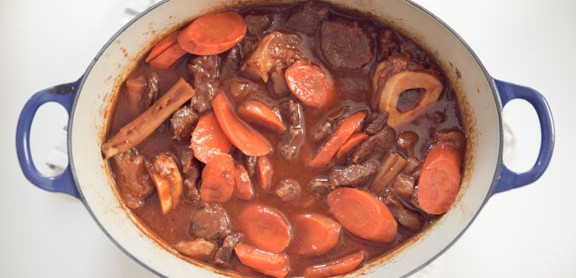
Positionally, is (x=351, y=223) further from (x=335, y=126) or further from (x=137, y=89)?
(x=137, y=89)

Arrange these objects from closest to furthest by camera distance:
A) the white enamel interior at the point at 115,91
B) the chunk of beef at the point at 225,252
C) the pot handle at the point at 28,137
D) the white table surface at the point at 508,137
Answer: the pot handle at the point at 28,137 → the white enamel interior at the point at 115,91 → the chunk of beef at the point at 225,252 → the white table surface at the point at 508,137

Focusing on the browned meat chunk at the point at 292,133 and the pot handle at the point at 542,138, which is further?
the browned meat chunk at the point at 292,133

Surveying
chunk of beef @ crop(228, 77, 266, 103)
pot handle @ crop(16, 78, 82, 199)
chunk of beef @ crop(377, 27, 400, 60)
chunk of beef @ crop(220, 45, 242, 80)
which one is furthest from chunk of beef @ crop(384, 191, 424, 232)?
pot handle @ crop(16, 78, 82, 199)

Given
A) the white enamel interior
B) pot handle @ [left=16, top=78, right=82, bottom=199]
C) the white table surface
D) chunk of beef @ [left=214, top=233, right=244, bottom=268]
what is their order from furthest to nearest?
the white table surface
chunk of beef @ [left=214, top=233, right=244, bottom=268]
the white enamel interior
pot handle @ [left=16, top=78, right=82, bottom=199]

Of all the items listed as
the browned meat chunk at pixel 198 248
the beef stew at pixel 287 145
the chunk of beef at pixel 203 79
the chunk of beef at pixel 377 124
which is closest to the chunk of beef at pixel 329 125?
the beef stew at pixel 287 145

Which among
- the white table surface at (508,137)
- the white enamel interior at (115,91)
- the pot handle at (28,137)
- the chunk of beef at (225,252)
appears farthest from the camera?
the white table surface at (508,137)

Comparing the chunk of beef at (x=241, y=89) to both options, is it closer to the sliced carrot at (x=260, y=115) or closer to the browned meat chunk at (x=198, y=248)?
the sliced carrot at (x=260, y=115)

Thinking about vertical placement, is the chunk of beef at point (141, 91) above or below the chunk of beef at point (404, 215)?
above

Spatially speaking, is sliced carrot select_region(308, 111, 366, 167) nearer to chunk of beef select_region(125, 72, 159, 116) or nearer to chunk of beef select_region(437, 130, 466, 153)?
chunk of beef select_region(437, 130, 466, 153)
